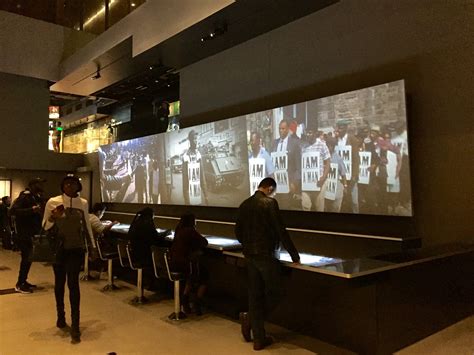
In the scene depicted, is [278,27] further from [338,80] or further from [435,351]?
[435,351]

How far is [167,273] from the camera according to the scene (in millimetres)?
4211

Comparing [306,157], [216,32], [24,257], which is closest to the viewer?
[306,157]

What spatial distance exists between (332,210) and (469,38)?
2.09m

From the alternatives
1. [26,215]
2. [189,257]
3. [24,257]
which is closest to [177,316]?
[189,257]

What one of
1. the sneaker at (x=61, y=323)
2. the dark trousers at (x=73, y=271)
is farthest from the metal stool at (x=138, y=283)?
the dark trousers at (x=73, y=271)

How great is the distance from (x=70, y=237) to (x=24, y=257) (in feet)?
7.74

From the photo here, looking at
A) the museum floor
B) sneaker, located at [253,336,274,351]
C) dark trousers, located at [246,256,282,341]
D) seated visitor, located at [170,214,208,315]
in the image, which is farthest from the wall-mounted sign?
sneaker, located at [253,336,274,351]

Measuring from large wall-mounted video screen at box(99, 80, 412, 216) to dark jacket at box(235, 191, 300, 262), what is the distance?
4.14ft

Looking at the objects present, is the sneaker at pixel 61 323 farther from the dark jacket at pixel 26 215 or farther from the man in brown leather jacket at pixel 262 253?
the dark jacket at pixel 26 215

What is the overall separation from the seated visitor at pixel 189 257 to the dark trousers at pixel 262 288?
988mm

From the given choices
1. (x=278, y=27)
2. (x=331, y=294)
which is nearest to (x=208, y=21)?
(x=278, y=27)

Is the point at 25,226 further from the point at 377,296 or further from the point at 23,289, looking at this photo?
the point at 377,296

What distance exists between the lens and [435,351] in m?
3.03

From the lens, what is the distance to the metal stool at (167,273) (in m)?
4.09
